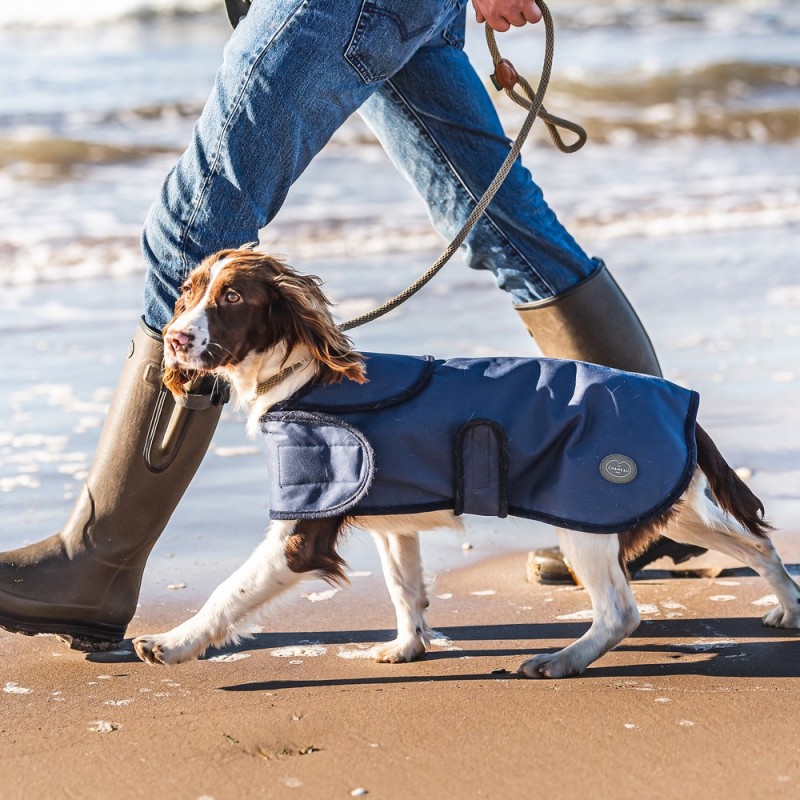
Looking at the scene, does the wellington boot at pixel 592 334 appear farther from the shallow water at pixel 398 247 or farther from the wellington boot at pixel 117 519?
the wellington boot at pixel 117 519

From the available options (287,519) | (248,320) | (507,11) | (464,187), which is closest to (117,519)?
(287,519)

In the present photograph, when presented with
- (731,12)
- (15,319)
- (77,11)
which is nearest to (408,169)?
(15,319)

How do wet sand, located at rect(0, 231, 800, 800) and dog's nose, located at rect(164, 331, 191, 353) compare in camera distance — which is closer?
wet sand, located at rect(0, 231, 800, 800)

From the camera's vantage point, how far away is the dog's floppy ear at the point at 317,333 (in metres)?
2.92

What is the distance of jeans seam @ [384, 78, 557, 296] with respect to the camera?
3619 mm

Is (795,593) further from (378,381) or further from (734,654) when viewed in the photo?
(378,381)

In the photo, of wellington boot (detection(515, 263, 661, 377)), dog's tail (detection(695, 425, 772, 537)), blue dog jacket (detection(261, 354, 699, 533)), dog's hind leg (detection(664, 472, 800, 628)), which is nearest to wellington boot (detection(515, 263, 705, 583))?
wellington boot (detection(515, 263, 661, 377))

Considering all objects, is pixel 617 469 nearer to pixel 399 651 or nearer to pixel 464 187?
pixel 399 651

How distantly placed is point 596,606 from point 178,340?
4.03 feet

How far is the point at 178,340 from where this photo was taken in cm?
289

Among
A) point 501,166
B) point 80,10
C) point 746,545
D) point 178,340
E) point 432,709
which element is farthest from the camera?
point 80,10

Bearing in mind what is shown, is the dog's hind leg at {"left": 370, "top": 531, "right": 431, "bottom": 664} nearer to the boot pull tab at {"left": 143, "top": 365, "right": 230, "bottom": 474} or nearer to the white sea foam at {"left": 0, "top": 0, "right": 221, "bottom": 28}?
the boot pull tab at {"left": 143, "top": 365, "right": 230, "bottom": 474}

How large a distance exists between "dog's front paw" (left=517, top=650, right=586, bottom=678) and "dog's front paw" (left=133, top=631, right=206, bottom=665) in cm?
80

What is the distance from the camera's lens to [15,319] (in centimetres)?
699
